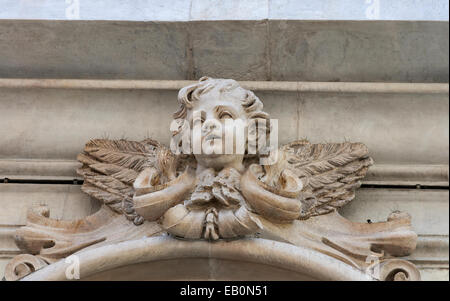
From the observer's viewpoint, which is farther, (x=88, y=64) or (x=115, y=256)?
(x=88, y=64)

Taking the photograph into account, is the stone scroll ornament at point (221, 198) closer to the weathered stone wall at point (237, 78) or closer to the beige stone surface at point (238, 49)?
the weathered stone wall at point (237, 78)

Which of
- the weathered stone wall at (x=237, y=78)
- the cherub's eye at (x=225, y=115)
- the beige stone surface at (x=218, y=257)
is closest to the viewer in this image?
the beige stone surface at (x=218, y=257)

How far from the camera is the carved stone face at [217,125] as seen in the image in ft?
9.46

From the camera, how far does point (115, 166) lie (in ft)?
10.4

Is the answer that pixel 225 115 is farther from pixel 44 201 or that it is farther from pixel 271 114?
pixel 44 201

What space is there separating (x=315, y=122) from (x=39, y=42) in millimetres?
1071

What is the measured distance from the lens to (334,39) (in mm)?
3252

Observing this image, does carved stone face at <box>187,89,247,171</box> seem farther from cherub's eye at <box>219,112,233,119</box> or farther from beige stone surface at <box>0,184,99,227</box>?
beige stone surface at <box>0,184,99,227</box>

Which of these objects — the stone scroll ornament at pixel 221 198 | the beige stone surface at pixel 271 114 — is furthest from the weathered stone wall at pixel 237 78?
the stone scroll ornament at pixel 221 198
